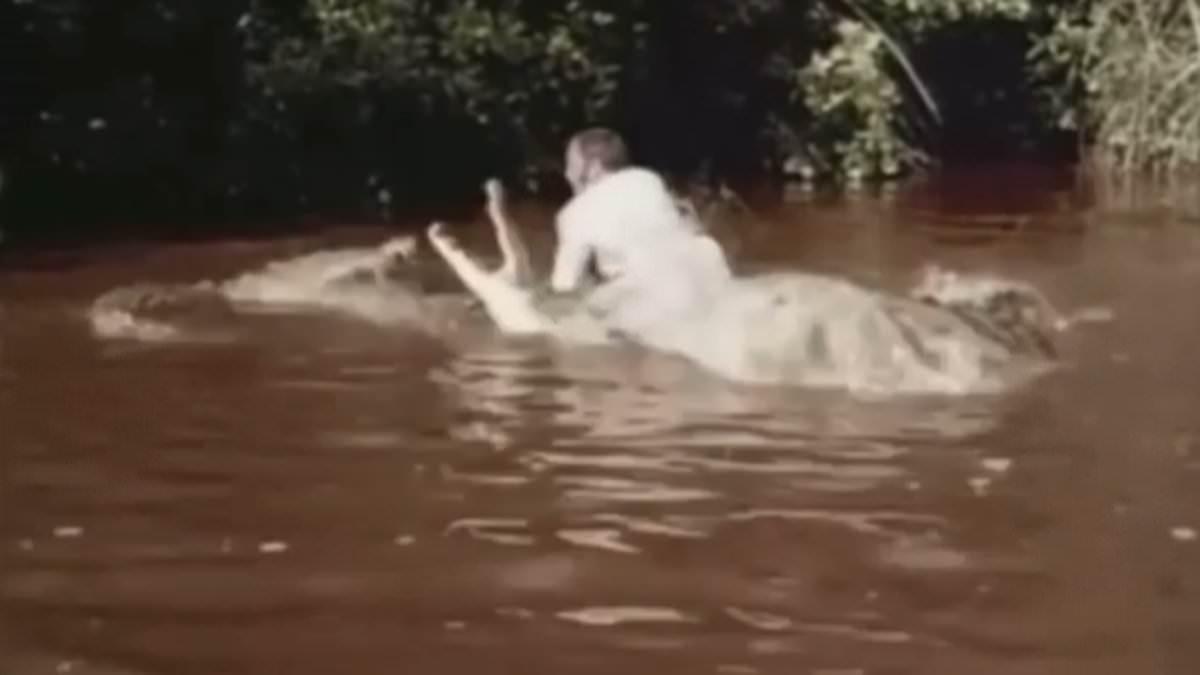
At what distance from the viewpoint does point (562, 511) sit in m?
9.67

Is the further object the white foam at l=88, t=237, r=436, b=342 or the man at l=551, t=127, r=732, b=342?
the white foam at l=88, t=237, r=436, b=342

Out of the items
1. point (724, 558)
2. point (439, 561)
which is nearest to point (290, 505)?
point (439, 561)

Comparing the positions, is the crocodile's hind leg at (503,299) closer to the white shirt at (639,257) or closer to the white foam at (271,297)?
the white shirt at (639,257)

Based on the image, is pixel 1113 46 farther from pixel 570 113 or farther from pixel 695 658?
pixel 695 658

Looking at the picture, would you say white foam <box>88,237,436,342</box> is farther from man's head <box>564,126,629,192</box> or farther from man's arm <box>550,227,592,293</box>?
man's head <box>564,126,629,192</box>

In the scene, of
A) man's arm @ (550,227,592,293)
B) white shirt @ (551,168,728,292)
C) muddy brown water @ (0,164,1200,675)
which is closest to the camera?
muddy brown water @ (0,164,1200,675)

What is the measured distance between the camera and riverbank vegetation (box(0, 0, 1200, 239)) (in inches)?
810

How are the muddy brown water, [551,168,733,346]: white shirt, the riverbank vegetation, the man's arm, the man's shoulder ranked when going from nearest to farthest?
the muddy brown water < [551,168,733,346]: white shirt < the man's shoulder < the man's arm < the riverbank vegetation

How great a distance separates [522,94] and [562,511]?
13.7m

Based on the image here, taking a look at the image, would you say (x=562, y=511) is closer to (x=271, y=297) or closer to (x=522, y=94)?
(x=271, y=297)

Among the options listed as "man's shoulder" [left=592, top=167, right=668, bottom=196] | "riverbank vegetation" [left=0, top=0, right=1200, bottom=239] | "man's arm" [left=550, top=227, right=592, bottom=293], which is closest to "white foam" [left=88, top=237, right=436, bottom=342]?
"man's arm" [left=550, top=227, right=592, bottom=293]

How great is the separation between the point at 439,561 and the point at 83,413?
320cm

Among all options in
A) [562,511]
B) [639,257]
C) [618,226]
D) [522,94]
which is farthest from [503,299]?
[522,94]

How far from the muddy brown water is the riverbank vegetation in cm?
602
